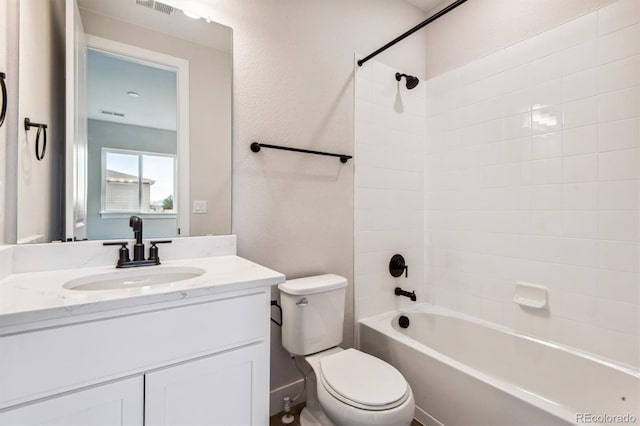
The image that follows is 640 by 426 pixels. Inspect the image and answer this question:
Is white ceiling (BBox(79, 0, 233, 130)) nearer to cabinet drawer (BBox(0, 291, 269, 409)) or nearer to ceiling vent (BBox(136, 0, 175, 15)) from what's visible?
ceiling vent (BBox(136, 0, 175, 15))

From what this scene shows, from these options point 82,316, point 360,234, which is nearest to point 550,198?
point 360,234

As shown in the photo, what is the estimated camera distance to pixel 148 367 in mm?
853

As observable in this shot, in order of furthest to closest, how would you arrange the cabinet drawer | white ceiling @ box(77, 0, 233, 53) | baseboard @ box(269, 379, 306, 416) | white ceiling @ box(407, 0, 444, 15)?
white ceiling @ box(407, 0, 444, 15), baseboard @ box(269, 379, 306, 416), white ceiling @ box(77, 0, 233, 53), the cabinet drawer

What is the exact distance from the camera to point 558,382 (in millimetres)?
1542

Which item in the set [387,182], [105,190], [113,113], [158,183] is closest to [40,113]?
[113,113]

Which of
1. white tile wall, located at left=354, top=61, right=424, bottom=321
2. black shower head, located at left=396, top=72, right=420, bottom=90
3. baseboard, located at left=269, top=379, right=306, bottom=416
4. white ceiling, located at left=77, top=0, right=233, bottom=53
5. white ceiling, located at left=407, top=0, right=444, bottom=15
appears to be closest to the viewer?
white ceiling, located at left=77, top=0, right=233, bottom=53

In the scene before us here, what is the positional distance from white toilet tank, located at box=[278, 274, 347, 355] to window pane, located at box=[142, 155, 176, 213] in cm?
68

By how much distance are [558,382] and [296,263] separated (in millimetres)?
1473

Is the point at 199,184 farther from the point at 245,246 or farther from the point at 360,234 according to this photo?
the point at 360,234

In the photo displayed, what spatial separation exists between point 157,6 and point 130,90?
0.42 metres

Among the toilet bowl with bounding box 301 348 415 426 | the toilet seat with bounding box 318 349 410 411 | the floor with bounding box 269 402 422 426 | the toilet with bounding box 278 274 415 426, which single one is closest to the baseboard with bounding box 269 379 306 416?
the floor with bounding box 269 402 422 426

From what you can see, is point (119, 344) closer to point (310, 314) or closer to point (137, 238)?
point (137, 238)

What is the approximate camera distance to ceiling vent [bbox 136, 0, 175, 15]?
134 cm

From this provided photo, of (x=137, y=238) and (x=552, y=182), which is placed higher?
(x=552, y=182)
